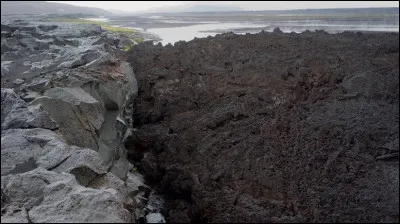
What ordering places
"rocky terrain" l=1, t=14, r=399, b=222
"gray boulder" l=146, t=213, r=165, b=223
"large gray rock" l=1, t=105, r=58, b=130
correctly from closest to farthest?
"rocky terrain" l=1, t=14, r=399, b=222, "large gray rock" l=1, t=105, r=58, b=130, "gray boulder" l=146, t=213, r=165, b=223

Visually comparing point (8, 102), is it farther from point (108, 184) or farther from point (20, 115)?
point (108, 184)

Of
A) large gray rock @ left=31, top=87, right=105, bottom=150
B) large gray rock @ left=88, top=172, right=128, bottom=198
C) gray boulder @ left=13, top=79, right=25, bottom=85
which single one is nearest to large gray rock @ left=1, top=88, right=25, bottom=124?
large gray rock @ left=31, top=87, right=105, bottom=150

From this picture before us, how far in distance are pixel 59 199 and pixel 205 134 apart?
7.53 meters

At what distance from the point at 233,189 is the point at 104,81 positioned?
847cm

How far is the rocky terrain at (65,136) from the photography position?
31.3 ft

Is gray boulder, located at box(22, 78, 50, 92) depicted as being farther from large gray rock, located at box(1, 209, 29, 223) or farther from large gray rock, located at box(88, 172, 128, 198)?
large gray rock, located at box(1, 209, 29, 223)

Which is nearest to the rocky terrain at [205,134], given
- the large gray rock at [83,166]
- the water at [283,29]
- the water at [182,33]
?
the large gray rock at [83,166]

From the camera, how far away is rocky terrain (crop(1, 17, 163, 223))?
31.3 ft

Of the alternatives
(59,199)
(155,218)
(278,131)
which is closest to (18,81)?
(59,199)

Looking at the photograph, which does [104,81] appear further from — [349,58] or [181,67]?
[349,58]

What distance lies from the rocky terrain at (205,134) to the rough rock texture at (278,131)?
0.05 metres

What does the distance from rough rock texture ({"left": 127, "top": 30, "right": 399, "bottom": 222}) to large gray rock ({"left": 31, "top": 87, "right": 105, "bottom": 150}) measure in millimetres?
3226

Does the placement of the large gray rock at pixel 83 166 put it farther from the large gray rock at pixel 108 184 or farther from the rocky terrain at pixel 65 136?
the large gray rock at pixel 108 184

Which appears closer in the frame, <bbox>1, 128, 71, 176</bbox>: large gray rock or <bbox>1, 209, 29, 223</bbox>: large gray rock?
<bbox>1, 209, 29, 223</bbox>: large gray rock
